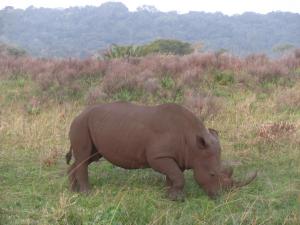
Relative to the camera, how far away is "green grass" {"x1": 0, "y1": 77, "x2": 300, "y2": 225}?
15.4ft

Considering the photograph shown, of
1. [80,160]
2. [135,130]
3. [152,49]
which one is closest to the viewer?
[135,130]

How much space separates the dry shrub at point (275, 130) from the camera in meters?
7.80

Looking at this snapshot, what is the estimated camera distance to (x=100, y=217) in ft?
14.8

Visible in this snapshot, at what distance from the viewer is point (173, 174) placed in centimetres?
529

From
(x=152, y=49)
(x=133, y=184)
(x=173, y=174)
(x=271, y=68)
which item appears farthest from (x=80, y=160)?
(x=152, y=49)

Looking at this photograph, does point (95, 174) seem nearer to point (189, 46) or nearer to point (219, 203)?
point (219, 203)

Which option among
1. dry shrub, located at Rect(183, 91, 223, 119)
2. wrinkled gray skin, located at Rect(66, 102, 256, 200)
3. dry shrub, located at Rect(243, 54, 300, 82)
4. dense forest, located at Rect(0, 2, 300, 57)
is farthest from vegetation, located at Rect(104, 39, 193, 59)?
dense forest, located at Rect(0, 2, 300, 57)

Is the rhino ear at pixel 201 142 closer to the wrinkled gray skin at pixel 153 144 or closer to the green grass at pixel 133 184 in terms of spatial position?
the wrinkled gray skin at pixel 153 144

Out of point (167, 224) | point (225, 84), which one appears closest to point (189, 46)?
point (225, 84)

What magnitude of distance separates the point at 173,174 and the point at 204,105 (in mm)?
4885

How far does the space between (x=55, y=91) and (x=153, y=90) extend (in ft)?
7.57

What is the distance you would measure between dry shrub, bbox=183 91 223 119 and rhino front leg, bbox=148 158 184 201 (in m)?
4.23

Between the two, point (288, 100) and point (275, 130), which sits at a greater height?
point (275, 130)

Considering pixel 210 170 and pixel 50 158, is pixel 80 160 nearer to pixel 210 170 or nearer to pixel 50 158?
pixel 50 158
